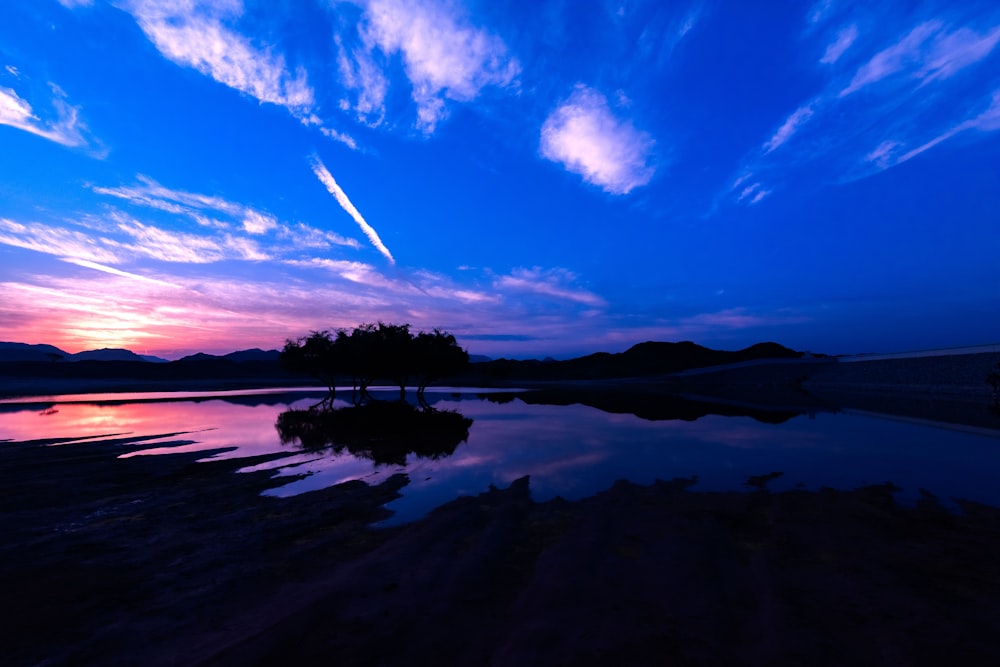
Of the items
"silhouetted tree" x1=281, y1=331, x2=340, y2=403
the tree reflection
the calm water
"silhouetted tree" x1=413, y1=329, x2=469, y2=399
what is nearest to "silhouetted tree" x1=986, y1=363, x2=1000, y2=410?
the calm water

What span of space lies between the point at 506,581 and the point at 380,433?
69.5ft

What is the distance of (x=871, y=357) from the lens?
3420 inches

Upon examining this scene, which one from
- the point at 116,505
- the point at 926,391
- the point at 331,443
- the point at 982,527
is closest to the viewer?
the point at 982,527

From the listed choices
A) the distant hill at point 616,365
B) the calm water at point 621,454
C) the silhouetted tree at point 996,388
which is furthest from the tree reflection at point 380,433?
the distant hill at point 616,365

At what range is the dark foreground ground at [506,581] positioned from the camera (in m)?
5.77

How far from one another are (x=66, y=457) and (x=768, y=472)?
28285mm

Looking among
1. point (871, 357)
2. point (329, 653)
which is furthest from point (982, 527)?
point (871, 357)

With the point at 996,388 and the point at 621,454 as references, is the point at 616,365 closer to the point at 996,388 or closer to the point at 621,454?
the point at 996,388

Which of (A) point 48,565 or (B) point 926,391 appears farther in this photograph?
(B) point 926,391

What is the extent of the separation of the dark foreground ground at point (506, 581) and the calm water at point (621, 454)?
1.97 meters

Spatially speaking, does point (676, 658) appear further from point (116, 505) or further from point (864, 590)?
point (116, 505)

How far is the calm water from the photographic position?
48.6 ft

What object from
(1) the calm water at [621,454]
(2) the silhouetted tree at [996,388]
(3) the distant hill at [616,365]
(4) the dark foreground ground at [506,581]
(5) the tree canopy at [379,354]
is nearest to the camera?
(4) the dark foreground ground at [506,581]

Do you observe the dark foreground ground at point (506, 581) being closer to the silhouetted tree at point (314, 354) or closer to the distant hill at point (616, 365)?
the silhouetted tree at point (314, 354)
